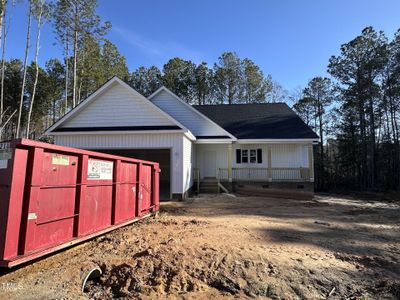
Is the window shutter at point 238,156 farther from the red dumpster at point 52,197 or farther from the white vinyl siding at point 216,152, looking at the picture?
the red dumpster at point 52,197

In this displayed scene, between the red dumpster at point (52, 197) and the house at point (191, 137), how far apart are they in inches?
308

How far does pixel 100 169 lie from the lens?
22.2 feet

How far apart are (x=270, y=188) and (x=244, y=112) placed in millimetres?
A: 7845

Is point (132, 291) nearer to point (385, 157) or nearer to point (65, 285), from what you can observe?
point (65, 285)

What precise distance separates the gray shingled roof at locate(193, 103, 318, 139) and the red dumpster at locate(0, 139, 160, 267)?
15.5 meters

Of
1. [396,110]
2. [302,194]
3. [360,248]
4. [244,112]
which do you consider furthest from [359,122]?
[360,248]

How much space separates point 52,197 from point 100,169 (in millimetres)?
1732

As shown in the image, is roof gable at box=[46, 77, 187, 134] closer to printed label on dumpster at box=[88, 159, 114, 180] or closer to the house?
the house

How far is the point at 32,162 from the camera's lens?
15.1ft

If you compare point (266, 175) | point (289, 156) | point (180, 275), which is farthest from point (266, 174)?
point (180, 275)

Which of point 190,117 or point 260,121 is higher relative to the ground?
point 260,121

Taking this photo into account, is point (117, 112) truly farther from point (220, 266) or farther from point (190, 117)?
point (220, 266)

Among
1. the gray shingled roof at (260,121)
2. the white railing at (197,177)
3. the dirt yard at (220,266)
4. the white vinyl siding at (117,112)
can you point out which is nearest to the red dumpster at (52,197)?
the dirt yard at (220,266)

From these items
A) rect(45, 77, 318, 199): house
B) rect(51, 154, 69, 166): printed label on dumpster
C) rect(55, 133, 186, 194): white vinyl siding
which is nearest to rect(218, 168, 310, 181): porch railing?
rect(45, 77, 318, 199): house
